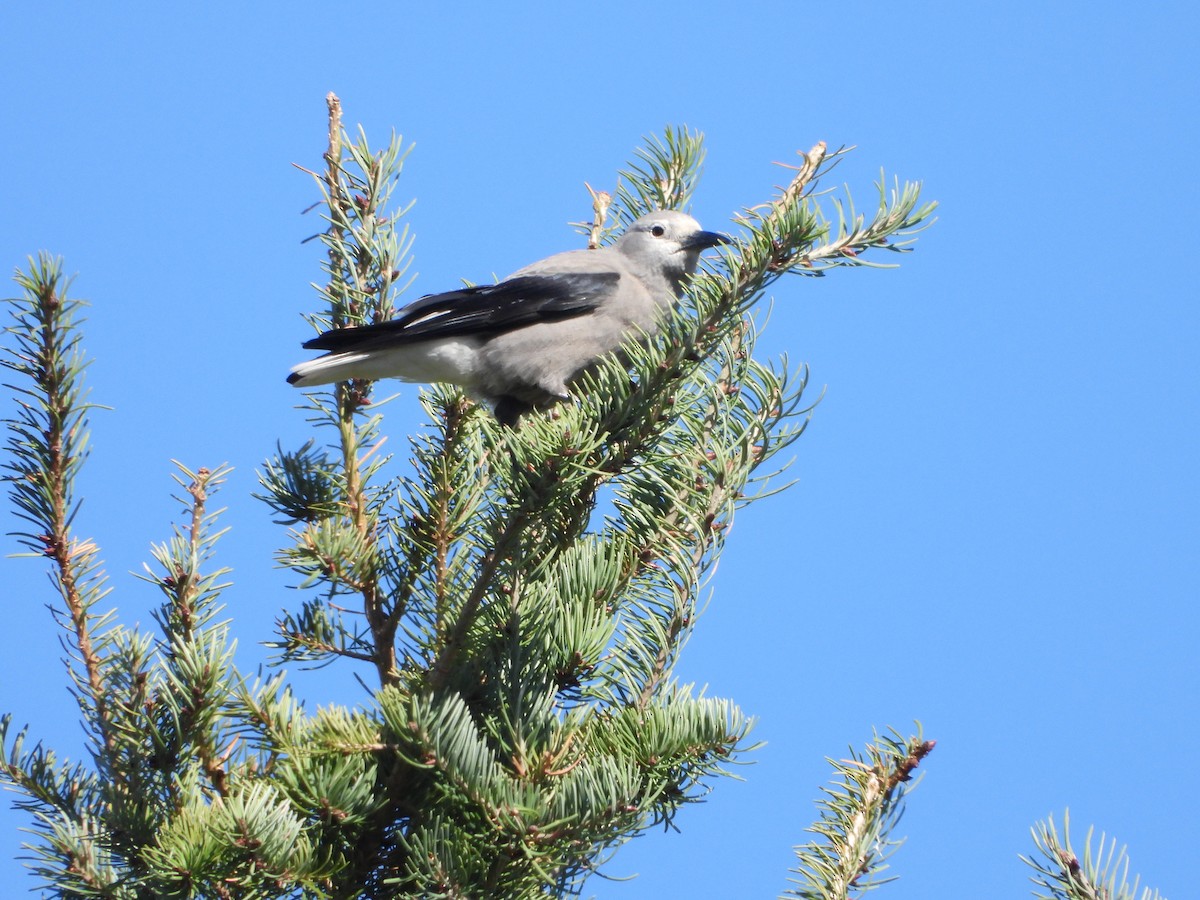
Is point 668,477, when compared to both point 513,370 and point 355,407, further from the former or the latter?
point 513,370

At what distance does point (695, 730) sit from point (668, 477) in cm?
62

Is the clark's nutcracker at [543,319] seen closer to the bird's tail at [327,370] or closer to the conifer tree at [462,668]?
the bird's tail at [327,370]

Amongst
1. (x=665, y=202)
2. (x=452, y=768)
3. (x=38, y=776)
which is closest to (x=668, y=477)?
(x=452, y=768)

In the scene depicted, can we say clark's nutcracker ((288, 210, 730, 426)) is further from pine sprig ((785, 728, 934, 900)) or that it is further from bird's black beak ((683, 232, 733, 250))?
pine sprig ((785, 728, 934, 900))

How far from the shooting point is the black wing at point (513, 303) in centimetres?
335

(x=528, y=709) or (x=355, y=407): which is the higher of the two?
(x=355, y=407)

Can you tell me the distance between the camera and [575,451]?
189cm

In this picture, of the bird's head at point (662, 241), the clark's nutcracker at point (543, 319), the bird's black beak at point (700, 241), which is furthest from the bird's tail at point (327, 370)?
the bird's black beak at point (700, 241)

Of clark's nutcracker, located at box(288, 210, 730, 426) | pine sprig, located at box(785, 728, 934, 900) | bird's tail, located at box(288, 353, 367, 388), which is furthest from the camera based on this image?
clark's nutcracker, located at box(288, 210, 730, 426)

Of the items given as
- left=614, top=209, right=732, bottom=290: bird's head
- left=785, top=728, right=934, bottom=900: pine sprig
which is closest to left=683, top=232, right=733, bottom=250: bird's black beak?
left=614, top=209, right=732, bottom=290: bird's head

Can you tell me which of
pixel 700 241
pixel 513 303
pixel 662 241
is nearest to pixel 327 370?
pixel 513 303

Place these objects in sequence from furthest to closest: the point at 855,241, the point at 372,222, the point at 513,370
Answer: the point at 513,370 → the point at 372,222 → the point at 855,241

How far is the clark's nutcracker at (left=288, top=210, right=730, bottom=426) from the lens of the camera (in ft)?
10.7

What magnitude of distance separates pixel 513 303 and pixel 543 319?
11 centimetres
